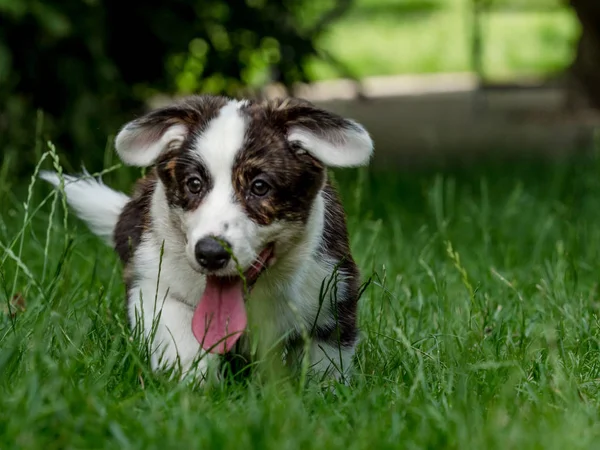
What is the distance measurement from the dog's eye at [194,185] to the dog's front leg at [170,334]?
343mm

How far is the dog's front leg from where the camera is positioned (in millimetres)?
3277

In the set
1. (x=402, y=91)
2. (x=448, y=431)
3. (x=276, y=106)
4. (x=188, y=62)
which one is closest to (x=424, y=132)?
(x=402, y=91)

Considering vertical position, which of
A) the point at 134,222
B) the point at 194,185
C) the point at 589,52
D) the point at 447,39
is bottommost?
the point at 447,39

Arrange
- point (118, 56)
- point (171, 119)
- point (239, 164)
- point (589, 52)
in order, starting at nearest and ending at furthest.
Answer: point (239, 164) → point (171, 119) → point (118, 56) → point (589, 52)

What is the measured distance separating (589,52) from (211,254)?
23.6 feet

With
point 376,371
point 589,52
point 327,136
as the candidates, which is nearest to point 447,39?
point 589,52

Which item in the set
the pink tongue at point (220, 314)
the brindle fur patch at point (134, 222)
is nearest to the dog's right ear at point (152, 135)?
the brindle fur patch at point (134, 222)

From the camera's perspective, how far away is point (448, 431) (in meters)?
2.72

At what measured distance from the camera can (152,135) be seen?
3.55 m

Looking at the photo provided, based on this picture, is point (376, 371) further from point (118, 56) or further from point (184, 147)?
point (118, 56)

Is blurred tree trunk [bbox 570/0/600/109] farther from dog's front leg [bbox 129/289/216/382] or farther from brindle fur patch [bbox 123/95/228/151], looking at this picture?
dog's front leg [bbox 129/289/216/382]

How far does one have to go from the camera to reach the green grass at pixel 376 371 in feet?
8.74

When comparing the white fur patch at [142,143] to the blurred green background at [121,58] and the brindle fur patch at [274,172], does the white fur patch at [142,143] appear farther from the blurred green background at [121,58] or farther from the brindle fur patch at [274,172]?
the blurred green background at [121,58]

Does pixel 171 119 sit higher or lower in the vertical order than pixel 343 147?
higher
